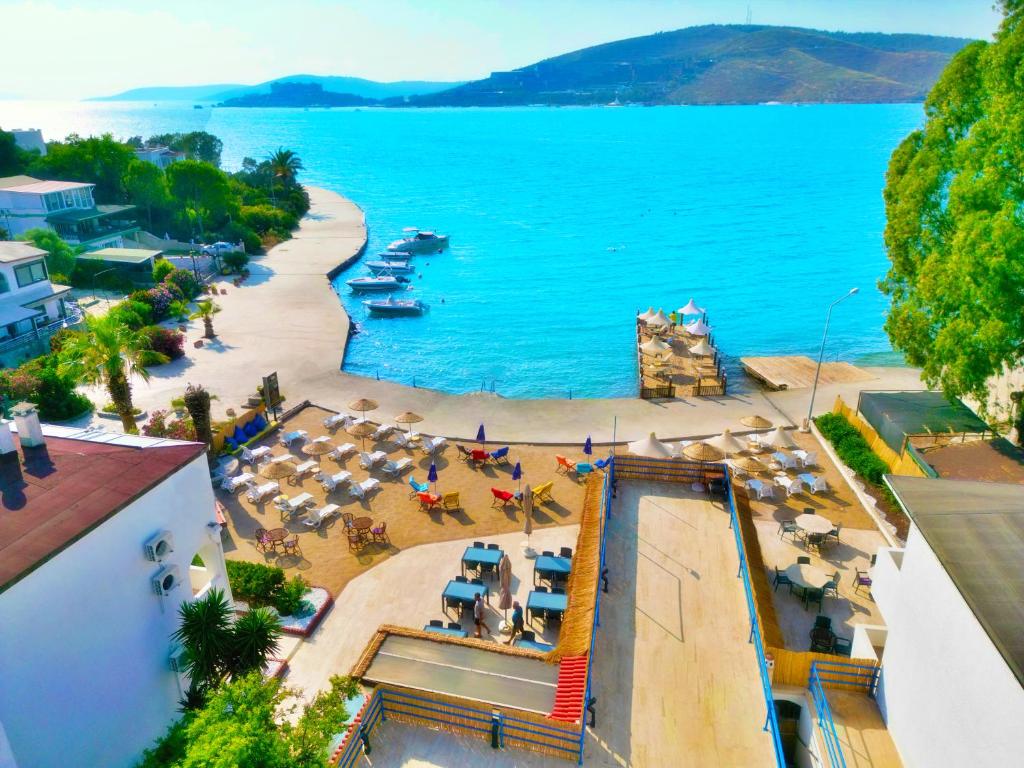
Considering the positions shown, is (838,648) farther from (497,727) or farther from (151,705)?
(151,705)

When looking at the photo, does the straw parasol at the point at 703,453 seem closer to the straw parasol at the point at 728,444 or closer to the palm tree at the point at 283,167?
the straw parasol at the point at 728,444

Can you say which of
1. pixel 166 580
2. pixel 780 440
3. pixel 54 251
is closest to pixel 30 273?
pixel 54 251

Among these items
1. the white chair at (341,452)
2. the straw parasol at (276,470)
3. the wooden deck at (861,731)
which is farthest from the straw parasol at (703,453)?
the straw parasol at (276,470)

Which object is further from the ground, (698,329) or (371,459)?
(371,459)

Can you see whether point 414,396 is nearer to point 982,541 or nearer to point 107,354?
point 107,354

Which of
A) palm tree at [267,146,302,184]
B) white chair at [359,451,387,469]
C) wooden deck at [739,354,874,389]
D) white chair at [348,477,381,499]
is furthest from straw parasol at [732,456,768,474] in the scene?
palm tree at [267,146,302,184]
